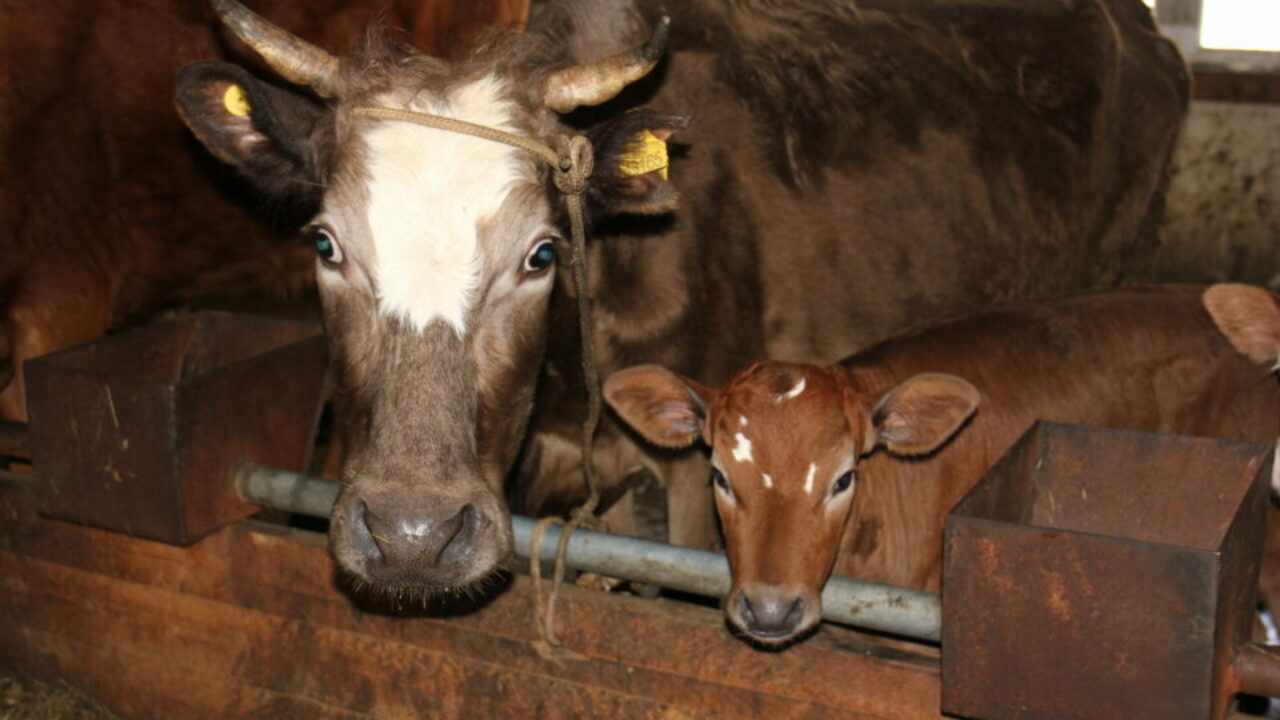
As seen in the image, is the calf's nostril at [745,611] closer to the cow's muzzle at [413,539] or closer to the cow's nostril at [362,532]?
the cow's muzzle at [413,539]

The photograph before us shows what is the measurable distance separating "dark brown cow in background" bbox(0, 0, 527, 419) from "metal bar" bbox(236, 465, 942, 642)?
1877 mm

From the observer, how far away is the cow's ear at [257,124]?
3.32 meters

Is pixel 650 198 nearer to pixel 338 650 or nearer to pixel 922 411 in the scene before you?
pixel 922 411

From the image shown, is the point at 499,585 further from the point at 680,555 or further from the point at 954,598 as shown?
the point at 954,598

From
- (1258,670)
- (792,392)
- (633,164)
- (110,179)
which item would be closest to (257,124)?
(633,164)

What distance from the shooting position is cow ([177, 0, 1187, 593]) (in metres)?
2.93

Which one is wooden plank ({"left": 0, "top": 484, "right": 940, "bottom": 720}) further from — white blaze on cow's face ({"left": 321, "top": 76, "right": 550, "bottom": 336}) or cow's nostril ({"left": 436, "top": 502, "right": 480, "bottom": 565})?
white blaze on cow's face ({"left": 321, "top": 76, "right": 550, "bottom": 336})

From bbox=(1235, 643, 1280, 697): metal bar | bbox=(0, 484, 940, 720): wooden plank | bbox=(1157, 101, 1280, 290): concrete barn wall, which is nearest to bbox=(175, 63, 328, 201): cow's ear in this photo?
bbox=(0, 484, 940, 720): wooden plank

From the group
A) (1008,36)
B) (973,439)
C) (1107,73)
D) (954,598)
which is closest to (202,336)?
(973,439)

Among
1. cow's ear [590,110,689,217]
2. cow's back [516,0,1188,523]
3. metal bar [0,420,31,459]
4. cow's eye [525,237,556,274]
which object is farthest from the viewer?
cow's back [516,0,1188,523]

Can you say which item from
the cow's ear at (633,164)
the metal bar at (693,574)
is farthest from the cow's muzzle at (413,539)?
the cow's ear at (633,164)

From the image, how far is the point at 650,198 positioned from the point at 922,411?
88 centimetres

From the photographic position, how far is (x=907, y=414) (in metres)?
3.39

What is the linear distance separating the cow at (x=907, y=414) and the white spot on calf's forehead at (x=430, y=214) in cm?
62
